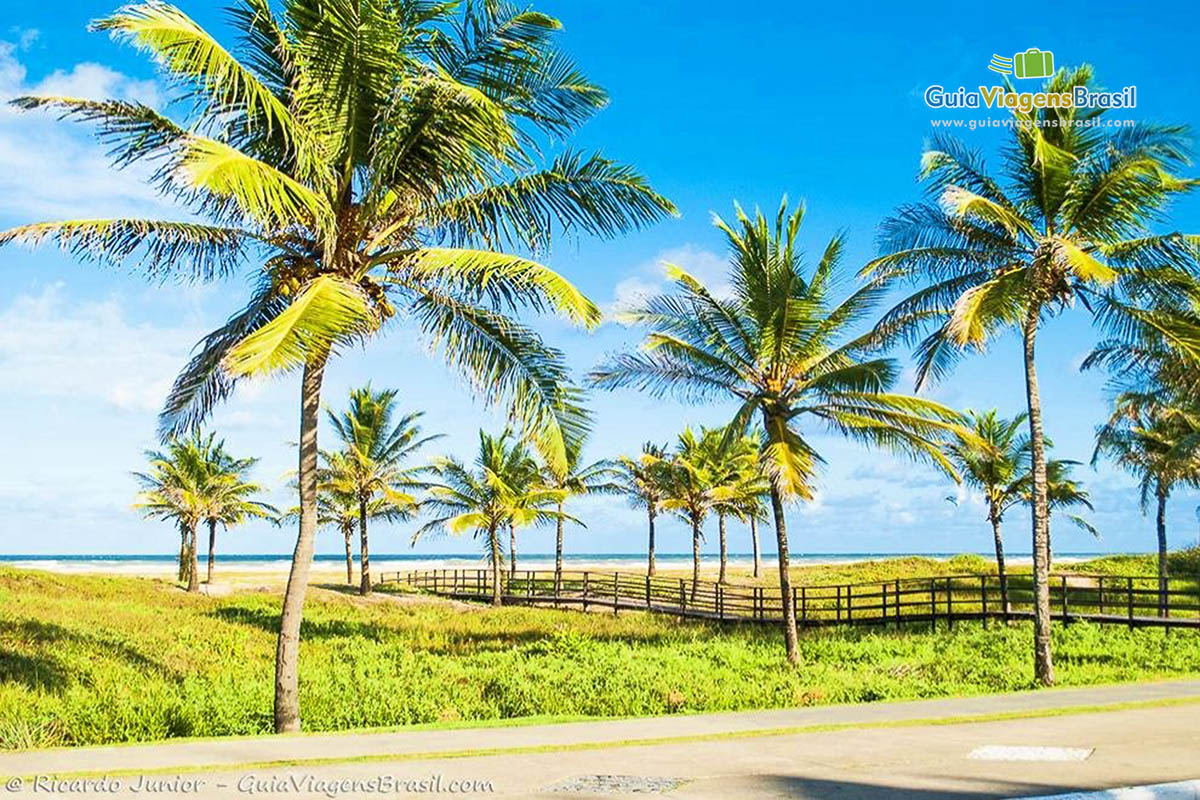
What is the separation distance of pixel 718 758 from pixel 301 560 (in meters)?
6.76

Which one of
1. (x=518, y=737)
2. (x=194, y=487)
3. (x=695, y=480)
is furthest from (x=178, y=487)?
(x=518, y=737)

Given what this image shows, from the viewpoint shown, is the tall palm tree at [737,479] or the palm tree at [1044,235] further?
the tall palm tree at [737,479]

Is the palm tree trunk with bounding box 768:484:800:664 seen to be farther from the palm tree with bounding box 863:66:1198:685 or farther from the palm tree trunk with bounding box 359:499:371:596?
the palm tree trunk with bounding box 359:499:371:596

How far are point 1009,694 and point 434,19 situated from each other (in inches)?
481

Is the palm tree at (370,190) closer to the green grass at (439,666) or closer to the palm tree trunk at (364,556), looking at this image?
the green grass at (439,666)

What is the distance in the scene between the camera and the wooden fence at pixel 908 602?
26.3 m

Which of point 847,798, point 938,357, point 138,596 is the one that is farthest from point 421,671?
point 138,596

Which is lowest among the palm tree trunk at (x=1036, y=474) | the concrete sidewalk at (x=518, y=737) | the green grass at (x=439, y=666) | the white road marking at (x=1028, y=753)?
the green grass at (x=439, y=666)

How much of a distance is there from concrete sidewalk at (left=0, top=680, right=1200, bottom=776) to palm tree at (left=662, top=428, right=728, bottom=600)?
32.6 meters

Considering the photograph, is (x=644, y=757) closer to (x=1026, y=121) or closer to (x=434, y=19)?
(x=434, y=19)

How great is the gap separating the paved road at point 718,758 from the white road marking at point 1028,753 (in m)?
0.12

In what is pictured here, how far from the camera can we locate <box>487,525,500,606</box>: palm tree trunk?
41031mm

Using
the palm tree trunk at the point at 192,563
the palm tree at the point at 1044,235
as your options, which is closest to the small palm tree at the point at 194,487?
the palm tree trunk at the point at 192,563

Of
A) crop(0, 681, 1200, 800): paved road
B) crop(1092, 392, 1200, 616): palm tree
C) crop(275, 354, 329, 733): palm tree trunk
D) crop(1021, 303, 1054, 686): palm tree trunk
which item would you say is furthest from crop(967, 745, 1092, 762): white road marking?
crop(1092, 392, 1200, 616): palm tree
